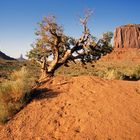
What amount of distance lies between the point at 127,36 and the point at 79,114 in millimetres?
125368

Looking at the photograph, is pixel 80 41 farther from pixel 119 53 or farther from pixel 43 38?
pixel 119 53

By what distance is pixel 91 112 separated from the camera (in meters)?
8.16

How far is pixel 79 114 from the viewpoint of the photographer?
8.09 m

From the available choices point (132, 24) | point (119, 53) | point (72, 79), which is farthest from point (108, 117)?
point (132, 24)

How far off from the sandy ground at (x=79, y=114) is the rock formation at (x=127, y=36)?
4563 inches

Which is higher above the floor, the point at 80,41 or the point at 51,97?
the point at 80,41

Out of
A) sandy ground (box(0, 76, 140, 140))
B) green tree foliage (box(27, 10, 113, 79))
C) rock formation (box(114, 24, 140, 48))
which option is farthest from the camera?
rock formation (box(114, 24, 140, 48))

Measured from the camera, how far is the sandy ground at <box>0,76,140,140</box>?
23.8ft

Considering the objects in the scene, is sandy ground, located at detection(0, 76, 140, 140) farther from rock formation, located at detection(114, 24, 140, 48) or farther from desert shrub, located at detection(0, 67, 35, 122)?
rock formation, located at detection(114, 24, 140, 48)

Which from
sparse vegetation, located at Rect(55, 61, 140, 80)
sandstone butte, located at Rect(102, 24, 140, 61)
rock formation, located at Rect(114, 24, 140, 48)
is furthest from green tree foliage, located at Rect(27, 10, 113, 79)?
rock formation, located at Rect(114, 24, 140, 48)

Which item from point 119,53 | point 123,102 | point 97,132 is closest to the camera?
point 97,132

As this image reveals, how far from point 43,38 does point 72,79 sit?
5.67m

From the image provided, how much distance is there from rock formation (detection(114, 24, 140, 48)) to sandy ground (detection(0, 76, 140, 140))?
115897mm

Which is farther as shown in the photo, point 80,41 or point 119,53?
point 119,53
